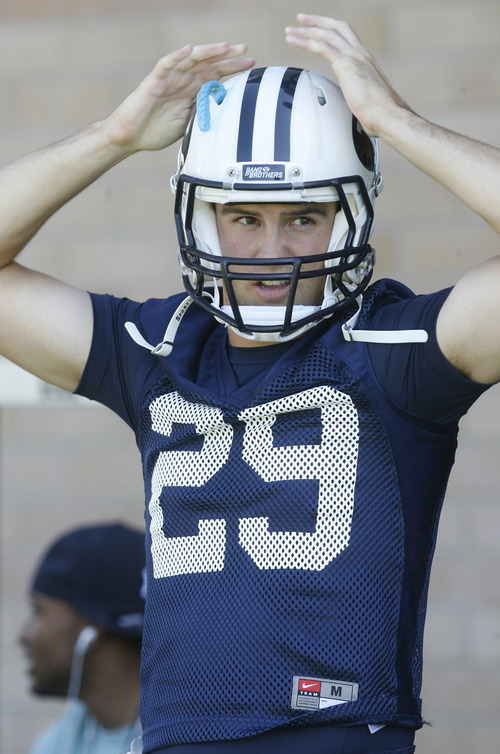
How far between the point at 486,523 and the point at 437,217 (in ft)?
3.35

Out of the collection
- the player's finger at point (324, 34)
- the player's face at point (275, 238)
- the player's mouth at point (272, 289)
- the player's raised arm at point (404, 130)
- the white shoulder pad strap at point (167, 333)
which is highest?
the player's finger at point (324, 34)

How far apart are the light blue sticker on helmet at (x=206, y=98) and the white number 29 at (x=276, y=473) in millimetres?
550

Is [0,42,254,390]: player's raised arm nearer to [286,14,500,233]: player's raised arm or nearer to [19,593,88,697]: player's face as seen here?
[286,14,500,233]: player's raised arm

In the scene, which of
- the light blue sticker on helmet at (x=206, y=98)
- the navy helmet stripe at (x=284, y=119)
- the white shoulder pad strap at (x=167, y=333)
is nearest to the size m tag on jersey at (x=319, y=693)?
the white shoulder pad strap at (x=167, y=333)

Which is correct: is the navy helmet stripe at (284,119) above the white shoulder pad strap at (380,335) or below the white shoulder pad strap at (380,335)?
above

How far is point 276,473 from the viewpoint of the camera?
2008 millimetres

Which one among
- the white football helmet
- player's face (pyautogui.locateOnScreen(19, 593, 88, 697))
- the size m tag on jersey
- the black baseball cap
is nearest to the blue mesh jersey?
the size m tag on jersey

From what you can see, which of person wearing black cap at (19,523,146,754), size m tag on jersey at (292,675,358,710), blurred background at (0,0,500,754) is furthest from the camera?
blurred background at (0,0,500,754)

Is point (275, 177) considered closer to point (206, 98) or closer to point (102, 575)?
point (206, 98)

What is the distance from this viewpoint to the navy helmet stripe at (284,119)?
2162 millimetres

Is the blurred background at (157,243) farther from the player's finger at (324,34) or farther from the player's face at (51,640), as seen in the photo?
the player's finger at (324,34)

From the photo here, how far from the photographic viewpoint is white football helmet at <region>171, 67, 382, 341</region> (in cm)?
211

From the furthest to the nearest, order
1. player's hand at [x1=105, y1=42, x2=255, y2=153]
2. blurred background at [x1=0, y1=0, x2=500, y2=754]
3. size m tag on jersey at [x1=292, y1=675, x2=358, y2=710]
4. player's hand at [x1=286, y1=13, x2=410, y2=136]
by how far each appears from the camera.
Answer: blurred background at [x1=0, y1=0, x2=500, y2=754] → player's hand at [x1=105, y1=42, x2=255, y2=153] → player's hand at [x1=286, y1=13, x2=410, y2=136] → size m tag on jersey at [x1=292, y1=675, x2=358, y2=710]

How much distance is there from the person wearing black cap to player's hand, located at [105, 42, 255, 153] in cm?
126
